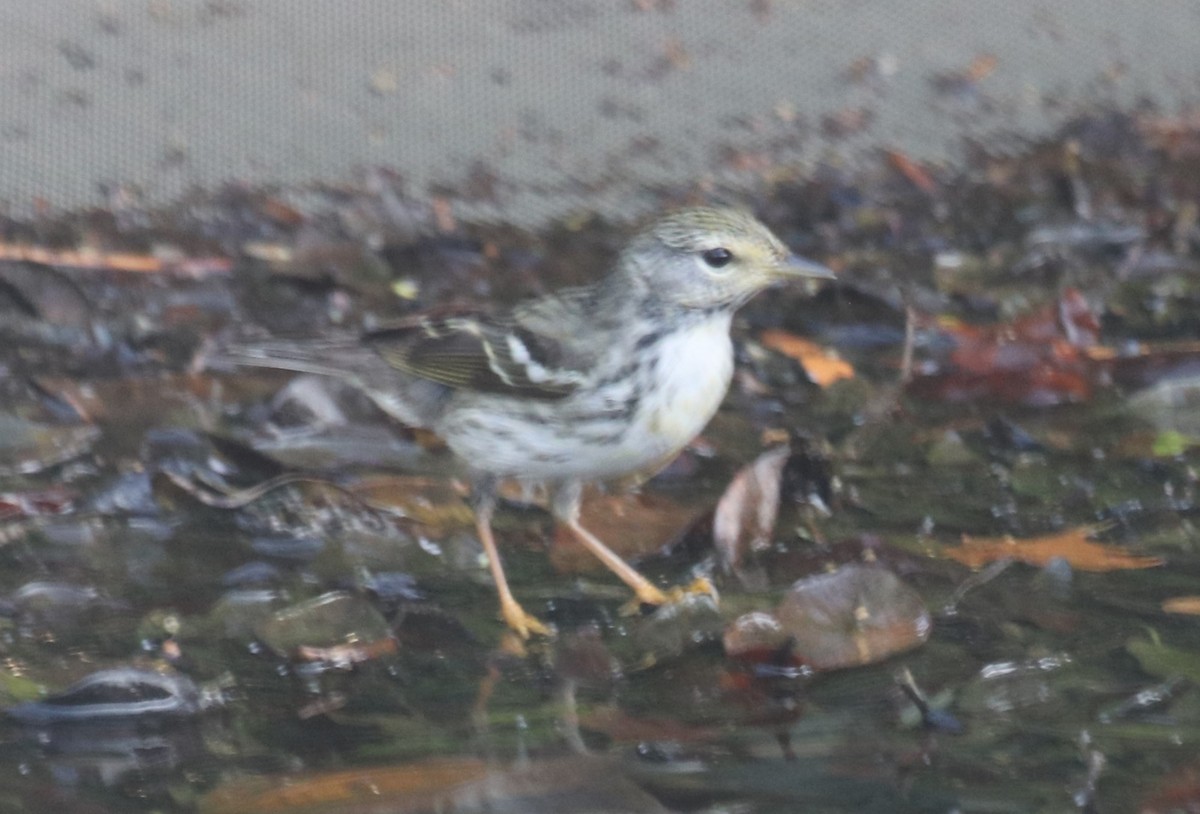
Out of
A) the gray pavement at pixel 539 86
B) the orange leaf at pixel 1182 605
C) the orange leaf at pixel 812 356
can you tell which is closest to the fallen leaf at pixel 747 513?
the orange leaf at pixel 1182 605

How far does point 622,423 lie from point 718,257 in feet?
1.83

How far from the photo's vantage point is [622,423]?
14.5 feet

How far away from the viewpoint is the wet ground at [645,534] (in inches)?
125

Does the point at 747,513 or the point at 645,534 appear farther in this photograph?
the point at 645,534

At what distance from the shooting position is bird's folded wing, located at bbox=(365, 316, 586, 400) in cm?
457

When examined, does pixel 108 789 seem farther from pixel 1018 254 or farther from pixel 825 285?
pixel 1018 254

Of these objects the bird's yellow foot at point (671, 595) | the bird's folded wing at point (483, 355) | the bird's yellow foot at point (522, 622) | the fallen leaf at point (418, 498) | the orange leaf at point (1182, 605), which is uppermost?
the orange leaf at point (1182, 605)

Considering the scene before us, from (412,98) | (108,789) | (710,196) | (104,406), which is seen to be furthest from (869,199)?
(108,789)

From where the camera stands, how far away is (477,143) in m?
6.74

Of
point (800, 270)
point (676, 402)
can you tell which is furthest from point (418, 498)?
point (800, 270)

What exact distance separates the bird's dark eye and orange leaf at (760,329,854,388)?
92 centimetres

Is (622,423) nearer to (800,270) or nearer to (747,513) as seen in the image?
(747,513)

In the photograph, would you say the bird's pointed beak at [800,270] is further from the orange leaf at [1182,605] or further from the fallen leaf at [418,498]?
the orange leaf at [1182,605]

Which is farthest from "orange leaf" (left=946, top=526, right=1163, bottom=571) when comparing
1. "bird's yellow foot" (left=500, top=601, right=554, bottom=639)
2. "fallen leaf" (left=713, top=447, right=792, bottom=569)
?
"bird's yellow foot" (left=500, top=601, right=554, bottom=639)
